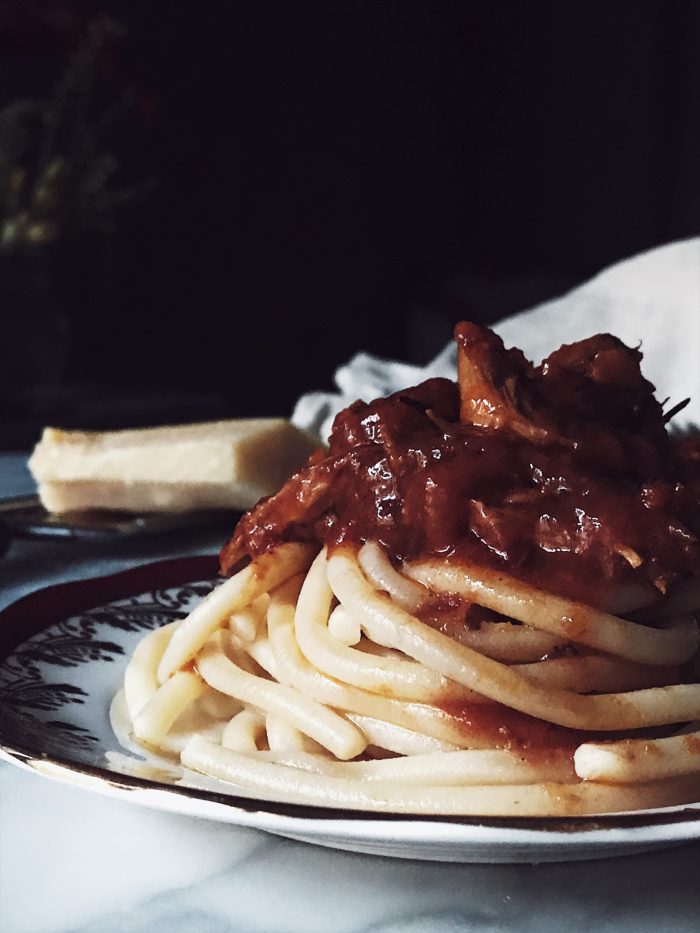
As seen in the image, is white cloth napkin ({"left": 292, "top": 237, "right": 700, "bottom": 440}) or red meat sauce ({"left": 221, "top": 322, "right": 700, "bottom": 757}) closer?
red meat sauce ({"left": 221, "top": 322, "right": 700, "bottom": 757})

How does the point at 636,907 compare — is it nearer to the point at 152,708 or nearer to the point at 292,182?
the point at 152,708

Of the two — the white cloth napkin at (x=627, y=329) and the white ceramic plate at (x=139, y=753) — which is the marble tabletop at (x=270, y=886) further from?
the white cloth napkin at (x=627, y=329)

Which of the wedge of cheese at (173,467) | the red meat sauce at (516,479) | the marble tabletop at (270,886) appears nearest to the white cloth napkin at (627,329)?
the wedge of cheese at (173,467)

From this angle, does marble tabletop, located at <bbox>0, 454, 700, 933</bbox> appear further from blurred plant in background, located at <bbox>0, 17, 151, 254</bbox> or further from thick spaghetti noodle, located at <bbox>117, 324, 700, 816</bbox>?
A: blurred plant in background, located at <bbox>0, 17, 151, 254</bbox>

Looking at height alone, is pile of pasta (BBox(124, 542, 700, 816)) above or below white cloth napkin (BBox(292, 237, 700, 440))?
below

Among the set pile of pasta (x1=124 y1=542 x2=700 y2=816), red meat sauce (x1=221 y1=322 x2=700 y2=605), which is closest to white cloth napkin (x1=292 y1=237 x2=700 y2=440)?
red meat sauce (x1=221 y1=322 x2=700 y2=605)

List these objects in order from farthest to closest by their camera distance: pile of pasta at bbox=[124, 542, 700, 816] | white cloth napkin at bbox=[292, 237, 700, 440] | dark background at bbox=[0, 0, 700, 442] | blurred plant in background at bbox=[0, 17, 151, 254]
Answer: dark background at bbox=[0, 0, 700, 442], blurred plant in background at bbox=[0, 17, 151, 254], white cloth napkin at bbox=[292, 237, 700, 440], pile of pasta at bbox=[124, 542, 700, 816]

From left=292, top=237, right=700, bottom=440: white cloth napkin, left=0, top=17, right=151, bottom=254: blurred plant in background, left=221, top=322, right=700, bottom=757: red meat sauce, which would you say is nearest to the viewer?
left=221, top=322, right=700, bottom=757: red meat sauce
